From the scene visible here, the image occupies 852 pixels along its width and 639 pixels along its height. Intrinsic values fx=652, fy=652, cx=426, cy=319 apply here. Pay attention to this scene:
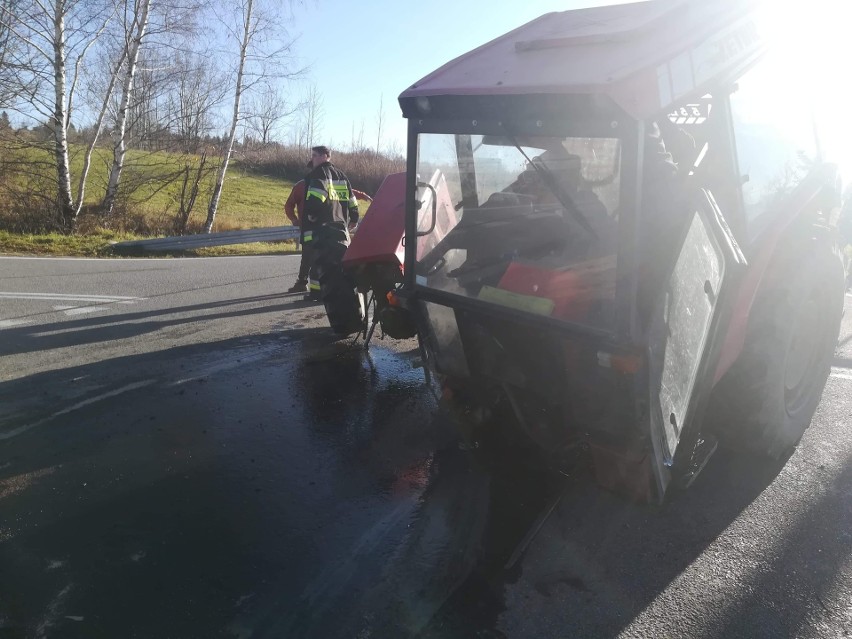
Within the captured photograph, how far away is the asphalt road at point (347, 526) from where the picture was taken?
256 centimetres

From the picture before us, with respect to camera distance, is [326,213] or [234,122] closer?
[326,213]

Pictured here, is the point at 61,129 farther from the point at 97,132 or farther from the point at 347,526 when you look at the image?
the point at 347,526

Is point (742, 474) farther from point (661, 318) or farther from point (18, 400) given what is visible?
point (18, 400)

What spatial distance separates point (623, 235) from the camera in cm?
256

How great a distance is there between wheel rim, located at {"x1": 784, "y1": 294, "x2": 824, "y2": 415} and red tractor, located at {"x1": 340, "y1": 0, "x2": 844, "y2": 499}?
0.04 meters

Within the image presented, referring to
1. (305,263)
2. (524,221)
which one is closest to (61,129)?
(305,263)

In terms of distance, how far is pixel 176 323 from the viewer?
6574 mm

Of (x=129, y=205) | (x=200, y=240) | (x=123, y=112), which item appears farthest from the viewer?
(x=129, y=205)

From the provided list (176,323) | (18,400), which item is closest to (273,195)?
(176,323)

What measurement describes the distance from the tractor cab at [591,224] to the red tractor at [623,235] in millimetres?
10

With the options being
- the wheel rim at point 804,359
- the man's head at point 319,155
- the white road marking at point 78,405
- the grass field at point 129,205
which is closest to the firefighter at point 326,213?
the man's head at point 319,155

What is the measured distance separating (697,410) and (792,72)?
78.5 inches

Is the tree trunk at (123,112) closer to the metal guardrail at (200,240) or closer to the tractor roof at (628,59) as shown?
the metal guardrail at (200,240)

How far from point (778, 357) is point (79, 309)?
6.55 m
